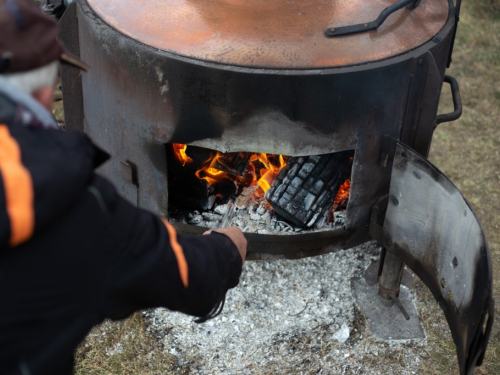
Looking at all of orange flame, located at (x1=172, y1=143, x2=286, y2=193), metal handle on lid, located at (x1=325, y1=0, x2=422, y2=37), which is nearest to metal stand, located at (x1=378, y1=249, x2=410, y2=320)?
orange flame, located at (x1=172, y1=143, x2=286, y2=193)

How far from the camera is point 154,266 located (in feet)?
4.69

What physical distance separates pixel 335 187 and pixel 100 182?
5.75 feet

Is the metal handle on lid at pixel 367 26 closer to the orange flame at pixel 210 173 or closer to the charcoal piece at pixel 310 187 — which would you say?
the charcoal piece at pixel 310 187

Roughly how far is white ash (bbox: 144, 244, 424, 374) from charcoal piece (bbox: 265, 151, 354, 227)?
0.61 m

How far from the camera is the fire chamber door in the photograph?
7.05 feet

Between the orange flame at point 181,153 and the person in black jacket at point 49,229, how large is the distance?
1.46 metres

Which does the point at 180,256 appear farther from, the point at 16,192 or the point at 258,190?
the point at 258,190

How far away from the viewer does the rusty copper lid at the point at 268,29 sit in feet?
7.48

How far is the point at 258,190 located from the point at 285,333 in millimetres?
779

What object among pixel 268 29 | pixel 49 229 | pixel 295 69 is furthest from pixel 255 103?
pixel 49 229

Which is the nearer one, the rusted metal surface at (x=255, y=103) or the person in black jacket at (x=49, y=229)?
the person in black jacket at (x=49, y=229)

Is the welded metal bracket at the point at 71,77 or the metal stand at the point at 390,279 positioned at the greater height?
the welded metal bracket at the point at 71,77

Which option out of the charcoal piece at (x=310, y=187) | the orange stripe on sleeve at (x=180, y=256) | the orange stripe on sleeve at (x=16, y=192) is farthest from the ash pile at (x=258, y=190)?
the orange stripe on sleeve at (x=16, y=192)

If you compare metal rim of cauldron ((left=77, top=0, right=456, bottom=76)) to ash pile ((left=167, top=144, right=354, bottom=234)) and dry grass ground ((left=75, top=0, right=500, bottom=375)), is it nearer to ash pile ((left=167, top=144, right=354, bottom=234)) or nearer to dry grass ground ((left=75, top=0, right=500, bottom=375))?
ash pile ((left=167, top=144, right=354, bottom=234))
